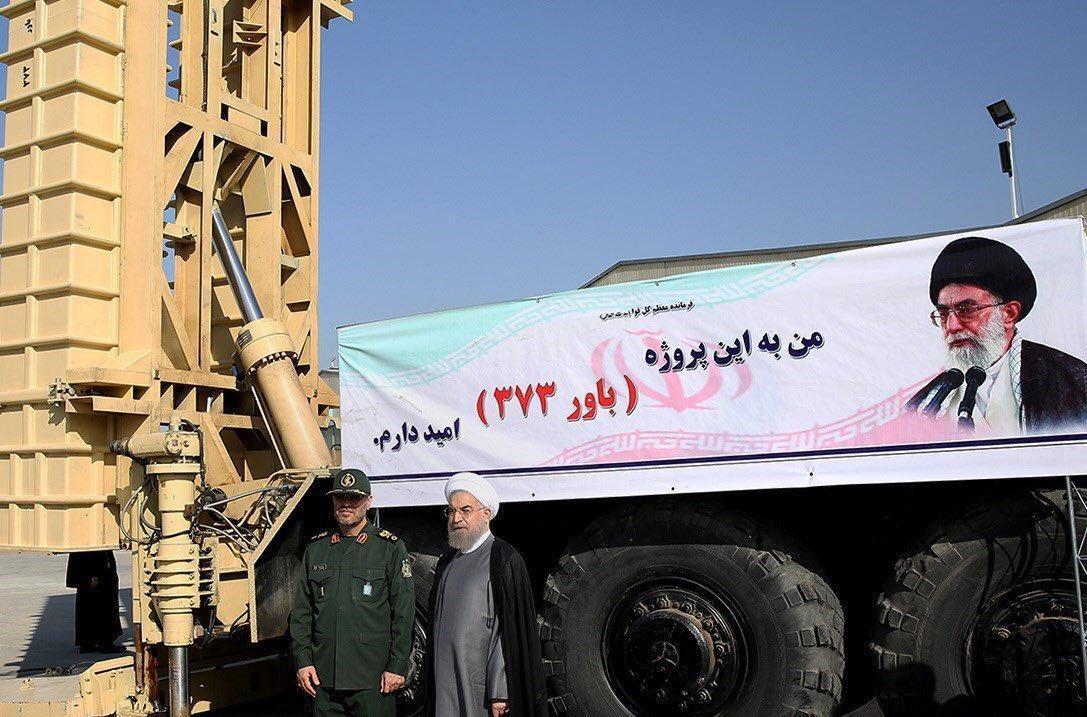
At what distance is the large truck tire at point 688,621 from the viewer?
219 inches

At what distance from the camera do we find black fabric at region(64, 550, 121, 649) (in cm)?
1098

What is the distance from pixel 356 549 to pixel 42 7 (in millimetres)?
5105

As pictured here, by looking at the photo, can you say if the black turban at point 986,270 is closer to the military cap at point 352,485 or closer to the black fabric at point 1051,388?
the black fabric at point 1051,388

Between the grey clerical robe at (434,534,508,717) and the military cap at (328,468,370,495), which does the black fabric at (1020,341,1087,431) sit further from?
the military cap at (328,468,370,495)

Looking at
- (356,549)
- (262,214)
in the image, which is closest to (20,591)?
(262,214)

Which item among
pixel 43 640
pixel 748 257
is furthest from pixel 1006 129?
pixel 43 640

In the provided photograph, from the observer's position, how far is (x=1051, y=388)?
4965mm

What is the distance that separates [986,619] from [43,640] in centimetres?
1129

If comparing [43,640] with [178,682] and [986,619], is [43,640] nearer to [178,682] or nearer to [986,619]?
[178,682]

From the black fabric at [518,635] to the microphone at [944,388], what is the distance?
229 cm

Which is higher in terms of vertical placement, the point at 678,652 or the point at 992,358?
the point at 992,358

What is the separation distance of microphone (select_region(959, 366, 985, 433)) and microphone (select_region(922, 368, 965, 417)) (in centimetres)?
4

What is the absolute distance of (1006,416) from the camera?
16.6 ft

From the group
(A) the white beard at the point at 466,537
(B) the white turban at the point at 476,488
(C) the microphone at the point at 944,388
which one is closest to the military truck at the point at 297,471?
(C) the microphone at the point at 944,388
